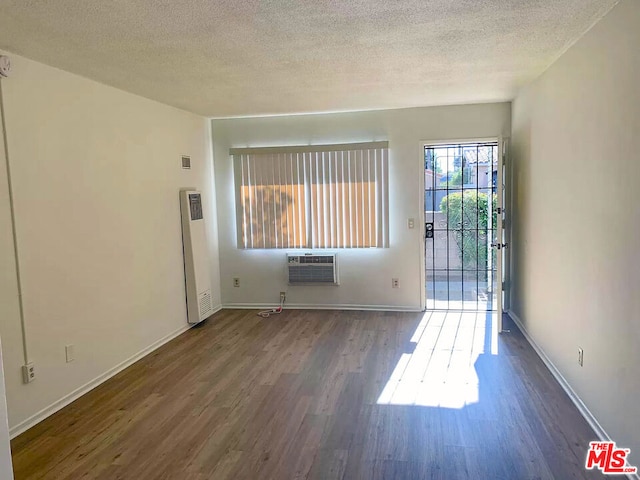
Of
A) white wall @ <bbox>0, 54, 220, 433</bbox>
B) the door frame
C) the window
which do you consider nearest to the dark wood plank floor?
white wall @ <bbox>0, 54, 220, 433</bbox>

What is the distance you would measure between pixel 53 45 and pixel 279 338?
3.12m

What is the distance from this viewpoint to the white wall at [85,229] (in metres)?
2.98

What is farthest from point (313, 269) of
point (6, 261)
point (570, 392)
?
point (6, 261)

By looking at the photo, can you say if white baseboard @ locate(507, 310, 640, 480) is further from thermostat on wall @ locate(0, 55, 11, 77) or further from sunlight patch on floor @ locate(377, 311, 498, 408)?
thermostat on wall @ locate(0, 55, 11, 77)

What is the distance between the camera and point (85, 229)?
3.52 m

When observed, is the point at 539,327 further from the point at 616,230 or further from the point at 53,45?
the point at 53,45

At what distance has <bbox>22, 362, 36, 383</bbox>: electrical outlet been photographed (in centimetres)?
295

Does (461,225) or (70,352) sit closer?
(70,352)

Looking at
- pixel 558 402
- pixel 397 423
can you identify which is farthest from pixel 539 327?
pixel 397 423

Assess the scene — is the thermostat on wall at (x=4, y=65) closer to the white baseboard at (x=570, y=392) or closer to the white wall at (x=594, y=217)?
the white wall at (x=594, y=217)

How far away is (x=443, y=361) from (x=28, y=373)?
3021 millimetres

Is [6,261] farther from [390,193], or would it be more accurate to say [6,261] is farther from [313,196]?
[390,193]

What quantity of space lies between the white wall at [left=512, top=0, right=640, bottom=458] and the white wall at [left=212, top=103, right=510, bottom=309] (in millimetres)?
1261

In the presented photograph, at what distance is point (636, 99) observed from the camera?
7.12ft
